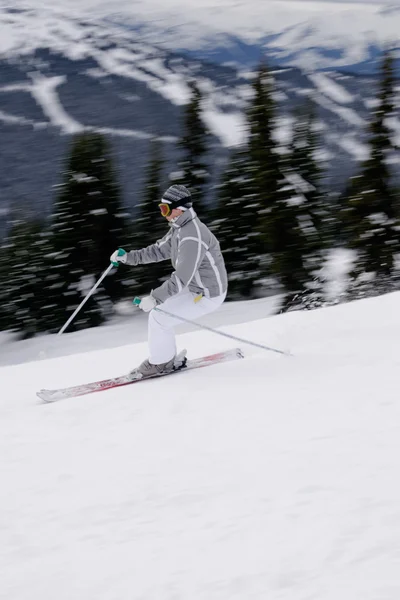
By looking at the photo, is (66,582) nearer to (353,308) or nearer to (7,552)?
(7,552)

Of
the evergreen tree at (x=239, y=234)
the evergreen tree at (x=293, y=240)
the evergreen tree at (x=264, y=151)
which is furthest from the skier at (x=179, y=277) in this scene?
the evergreen tree at (x=264, y=151)

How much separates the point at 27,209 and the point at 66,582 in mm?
26810

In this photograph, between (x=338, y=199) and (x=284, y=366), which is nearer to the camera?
(x=284, y=366)

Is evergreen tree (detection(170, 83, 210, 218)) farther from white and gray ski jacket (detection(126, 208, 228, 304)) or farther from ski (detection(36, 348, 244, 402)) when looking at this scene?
white and gray ski jacket (detection(126, 208, 228, 304))

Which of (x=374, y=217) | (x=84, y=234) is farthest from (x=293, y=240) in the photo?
(x=84, y=234)

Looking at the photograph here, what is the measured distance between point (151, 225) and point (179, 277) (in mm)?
21350

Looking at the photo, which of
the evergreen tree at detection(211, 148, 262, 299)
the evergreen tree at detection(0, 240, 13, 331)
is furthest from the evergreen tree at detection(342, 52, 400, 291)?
the evergreen tree at detection(0, 240, 13, 331)

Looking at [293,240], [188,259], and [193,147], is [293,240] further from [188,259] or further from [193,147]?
[188,259]

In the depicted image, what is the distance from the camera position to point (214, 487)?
4.38m

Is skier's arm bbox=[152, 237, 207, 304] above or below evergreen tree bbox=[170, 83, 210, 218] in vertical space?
above

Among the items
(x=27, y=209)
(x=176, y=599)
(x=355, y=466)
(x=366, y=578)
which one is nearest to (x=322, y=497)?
(x=355, y=466)

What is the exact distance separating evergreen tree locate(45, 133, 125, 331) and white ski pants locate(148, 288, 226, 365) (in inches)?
757

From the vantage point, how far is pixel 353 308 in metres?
9.83

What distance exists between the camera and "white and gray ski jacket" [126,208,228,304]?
22.5 feet
